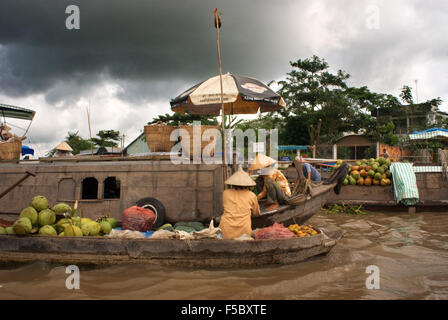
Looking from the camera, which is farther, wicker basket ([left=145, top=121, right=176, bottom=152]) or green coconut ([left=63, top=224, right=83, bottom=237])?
wicker basket ([left=145, top=121, right=176, bottom=152])

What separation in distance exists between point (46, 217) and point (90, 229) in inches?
25.4

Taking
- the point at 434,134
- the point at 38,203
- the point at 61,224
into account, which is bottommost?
the point at 61,224

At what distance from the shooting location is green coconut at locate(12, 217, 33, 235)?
13.7ft

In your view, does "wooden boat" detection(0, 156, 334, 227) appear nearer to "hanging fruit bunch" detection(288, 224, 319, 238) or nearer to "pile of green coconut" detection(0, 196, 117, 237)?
"hanging fruit bunch" detection(288, 224, 319, 238)

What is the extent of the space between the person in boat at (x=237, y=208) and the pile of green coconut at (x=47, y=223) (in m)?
2.01

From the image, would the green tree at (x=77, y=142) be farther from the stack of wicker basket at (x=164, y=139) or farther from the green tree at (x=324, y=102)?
the stack of wicker basket at (x=164, y=139)

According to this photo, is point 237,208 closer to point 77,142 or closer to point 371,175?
point 371,175

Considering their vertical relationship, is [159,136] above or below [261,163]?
above

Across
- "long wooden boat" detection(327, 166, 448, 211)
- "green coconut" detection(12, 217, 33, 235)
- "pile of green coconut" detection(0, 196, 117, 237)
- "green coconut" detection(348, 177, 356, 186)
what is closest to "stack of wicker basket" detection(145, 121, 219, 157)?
"pile of green coconut" detection(0, 196, 117, 237)

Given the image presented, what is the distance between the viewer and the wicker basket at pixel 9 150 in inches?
270

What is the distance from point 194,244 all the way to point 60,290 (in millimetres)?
1730

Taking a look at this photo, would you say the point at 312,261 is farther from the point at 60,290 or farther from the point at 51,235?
the point at 51,235

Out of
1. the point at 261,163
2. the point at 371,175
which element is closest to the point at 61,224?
the point at 261,163

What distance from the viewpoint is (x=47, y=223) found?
446cm
